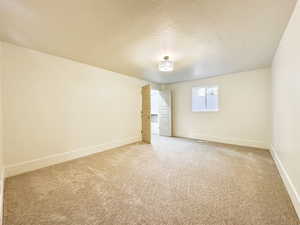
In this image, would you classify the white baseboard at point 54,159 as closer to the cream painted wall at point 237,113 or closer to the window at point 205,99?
the cream painted wall at point 237,113

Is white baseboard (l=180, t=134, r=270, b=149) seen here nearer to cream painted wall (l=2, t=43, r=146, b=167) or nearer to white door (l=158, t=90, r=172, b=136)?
white door (l=158, t=90, r=172, b=136)

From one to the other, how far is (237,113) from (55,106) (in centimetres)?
491

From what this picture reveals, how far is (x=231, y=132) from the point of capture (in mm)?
4211

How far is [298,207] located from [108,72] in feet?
14.1

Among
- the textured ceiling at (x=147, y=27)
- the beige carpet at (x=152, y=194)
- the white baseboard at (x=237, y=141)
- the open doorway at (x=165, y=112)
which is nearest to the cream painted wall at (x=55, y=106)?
the textured ceiling at (x=147, y=27)

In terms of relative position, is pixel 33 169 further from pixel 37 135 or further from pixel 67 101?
pixel 67 101

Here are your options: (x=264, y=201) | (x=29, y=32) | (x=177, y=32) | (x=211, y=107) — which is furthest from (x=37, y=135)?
(x=211, y=107)

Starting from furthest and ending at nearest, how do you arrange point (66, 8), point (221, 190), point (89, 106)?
point (89, 106) < point (221, 190) < point (66, 8)

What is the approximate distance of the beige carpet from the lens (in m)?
1.34

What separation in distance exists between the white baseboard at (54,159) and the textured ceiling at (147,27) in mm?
2103

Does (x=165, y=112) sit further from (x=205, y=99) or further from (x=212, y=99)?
(x=212, y=99)

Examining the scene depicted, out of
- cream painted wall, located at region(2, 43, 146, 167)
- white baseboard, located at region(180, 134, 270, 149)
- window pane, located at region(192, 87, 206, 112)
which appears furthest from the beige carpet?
window pane, located at region(192, 87, 206, 112)

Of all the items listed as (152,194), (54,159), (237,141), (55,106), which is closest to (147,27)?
(152,194)

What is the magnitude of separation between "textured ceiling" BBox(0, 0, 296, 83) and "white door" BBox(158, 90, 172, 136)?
9.26 ft
